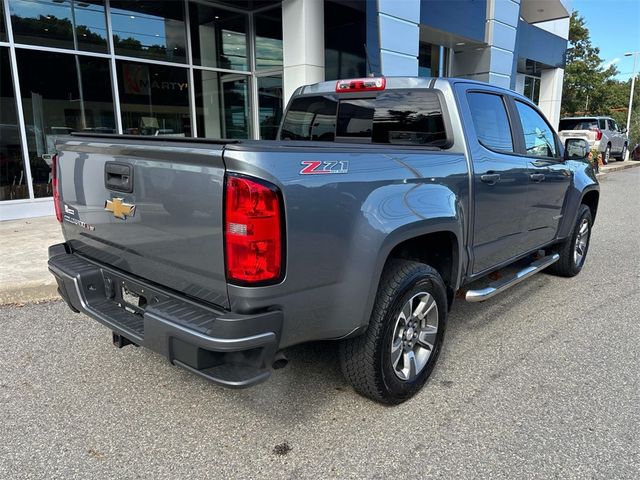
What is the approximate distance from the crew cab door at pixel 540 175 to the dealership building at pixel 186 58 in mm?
2971

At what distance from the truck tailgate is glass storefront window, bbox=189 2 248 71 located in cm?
905

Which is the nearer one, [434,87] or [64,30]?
[434,87]

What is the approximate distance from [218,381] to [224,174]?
908mm

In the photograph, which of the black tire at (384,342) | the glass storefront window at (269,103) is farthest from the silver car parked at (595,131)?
the black tire at (384,342)

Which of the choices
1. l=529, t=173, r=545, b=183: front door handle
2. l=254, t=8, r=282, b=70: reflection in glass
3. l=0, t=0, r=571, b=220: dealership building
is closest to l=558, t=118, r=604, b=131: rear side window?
l=0, t=0, r=571, b=220: dealership building

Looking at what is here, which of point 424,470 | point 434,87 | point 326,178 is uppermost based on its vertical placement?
point 434,87

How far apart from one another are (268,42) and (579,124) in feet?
46.6

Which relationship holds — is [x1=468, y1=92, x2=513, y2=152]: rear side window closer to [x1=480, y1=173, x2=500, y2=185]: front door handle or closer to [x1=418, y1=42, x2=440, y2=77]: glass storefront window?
[x1=480, y1=173, x2=500, y2=185]: front door handle

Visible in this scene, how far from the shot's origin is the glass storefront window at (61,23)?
8.38 m

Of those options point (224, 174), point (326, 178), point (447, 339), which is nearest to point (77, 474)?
point (224, 174)

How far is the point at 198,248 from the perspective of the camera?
2248 mm

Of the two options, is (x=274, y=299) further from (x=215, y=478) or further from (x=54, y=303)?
(x=54, y=303)

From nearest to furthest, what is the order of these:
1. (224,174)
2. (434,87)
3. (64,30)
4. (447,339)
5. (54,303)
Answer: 1. (224,174)
2. (434,87)
3. (447,339)
4. (54,303)
5. (64,30)

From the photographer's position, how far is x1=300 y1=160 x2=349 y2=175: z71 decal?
2.20 m
